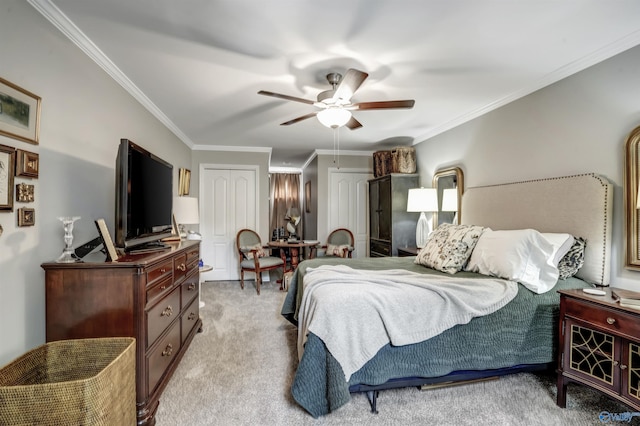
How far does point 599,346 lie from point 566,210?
1.06 metres

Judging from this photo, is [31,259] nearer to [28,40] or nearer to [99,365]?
[99,365]

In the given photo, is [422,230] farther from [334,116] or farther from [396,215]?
[334,116]

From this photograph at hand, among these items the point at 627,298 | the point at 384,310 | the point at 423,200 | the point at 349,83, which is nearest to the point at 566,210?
the point at 627,298

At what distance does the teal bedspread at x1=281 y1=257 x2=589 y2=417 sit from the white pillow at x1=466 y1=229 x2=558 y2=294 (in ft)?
0.26

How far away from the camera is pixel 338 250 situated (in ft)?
15.9

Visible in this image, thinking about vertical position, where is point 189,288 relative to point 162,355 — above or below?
above

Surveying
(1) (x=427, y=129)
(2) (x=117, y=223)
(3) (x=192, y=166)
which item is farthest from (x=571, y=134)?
(3) (x=192, y=166)

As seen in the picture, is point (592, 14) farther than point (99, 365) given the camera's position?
Yes

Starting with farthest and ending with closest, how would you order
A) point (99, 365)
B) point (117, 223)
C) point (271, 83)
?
point (271, 83) → point (117, 223) → point (99, 365)

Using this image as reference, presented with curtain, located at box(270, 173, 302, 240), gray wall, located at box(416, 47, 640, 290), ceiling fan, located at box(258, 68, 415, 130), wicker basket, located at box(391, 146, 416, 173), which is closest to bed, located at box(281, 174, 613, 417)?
gray wall, located at box(416, 47, 640, 290)

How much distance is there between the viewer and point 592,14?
1.72m

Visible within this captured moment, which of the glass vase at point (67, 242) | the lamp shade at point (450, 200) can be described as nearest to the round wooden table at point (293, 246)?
the lamp shade at point (450, 200)

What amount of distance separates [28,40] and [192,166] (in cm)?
350

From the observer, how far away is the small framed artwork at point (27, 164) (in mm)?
1444
